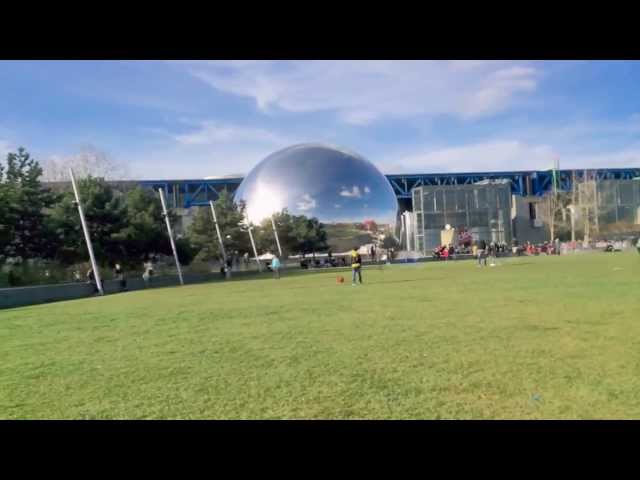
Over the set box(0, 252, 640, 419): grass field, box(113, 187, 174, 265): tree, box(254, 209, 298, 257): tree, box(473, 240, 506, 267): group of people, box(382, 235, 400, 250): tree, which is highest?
box(113, 187, 174, 265): tree

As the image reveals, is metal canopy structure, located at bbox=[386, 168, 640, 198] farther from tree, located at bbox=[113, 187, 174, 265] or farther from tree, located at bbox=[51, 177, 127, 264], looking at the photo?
tree, located at bbox=[51, 177, 127, 264]

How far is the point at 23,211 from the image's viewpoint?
22.8 metres

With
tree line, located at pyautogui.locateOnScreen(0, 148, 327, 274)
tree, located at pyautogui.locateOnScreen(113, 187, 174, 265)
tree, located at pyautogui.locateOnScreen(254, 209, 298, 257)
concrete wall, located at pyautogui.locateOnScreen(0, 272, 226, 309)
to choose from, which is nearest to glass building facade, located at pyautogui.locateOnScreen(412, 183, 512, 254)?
tree, located at pyautogui.locateOnScreen(254, 209, 298, 257)

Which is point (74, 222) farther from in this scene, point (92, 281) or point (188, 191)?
point (188, 191)

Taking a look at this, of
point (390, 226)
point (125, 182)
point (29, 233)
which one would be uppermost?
point (125, 182)

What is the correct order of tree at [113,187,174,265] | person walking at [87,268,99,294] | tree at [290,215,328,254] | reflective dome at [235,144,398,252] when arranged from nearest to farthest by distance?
1. person walking at [87,268,99,294]
2. tree at [113,187,174,265]
3. tree at [290,215,328,254]
4. reflective dome at [235,144,398,252]

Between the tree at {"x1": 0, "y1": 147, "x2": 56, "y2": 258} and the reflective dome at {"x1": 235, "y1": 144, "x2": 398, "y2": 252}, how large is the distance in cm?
3632

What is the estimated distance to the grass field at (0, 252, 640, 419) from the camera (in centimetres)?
412

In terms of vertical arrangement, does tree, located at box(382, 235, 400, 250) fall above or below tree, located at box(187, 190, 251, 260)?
below

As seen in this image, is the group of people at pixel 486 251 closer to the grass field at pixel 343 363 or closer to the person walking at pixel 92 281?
the grass field at pixel 343 363
